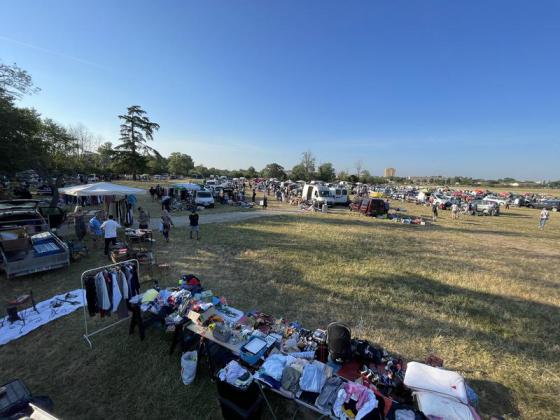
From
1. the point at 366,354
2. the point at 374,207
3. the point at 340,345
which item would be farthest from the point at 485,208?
the point at 340,345

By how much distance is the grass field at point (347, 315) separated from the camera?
384cm

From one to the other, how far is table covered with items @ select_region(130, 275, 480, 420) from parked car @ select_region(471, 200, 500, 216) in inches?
1193

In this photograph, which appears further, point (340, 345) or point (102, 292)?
point (102, 292)

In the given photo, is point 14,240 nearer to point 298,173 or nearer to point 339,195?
point 339,195

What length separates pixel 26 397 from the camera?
3.17 meters

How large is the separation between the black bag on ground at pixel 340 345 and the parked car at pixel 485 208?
30503 millimetres

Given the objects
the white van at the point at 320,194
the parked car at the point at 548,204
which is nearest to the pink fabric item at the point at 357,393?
the white van at the point at 320,194

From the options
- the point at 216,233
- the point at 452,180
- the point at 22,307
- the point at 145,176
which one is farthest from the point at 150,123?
the point at 452,180

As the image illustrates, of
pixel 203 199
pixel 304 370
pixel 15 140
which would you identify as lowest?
pixel 304 370

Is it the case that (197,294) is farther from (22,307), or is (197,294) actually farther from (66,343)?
(22,307)

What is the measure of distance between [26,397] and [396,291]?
794 cm

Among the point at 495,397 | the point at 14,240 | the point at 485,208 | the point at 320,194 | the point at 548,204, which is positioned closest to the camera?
the point at 495,397

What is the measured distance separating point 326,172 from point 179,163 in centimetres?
5517

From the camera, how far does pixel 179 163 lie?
306 feet
